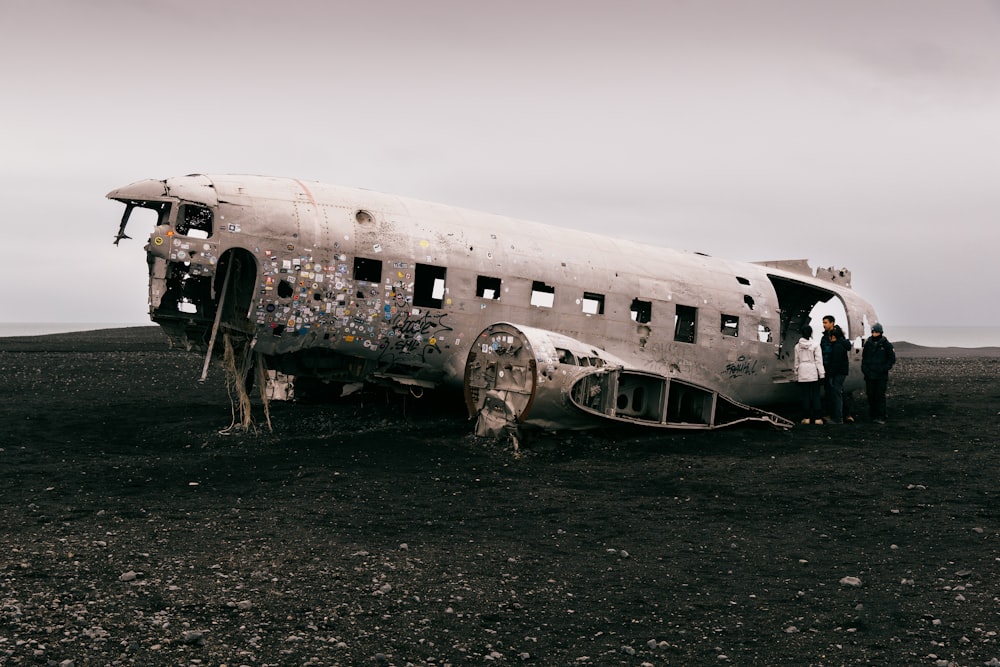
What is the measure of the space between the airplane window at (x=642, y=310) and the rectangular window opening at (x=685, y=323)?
2.57 ft

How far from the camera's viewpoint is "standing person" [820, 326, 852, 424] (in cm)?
1912

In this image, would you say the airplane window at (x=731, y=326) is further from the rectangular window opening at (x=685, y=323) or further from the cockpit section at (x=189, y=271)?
the cockpit section at (x=189, y=271)

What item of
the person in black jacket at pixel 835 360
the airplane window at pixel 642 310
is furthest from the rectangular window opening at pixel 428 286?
the person in black jacket at pixel 835 360

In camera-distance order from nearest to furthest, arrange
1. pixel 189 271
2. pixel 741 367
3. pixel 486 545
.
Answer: pixel 486 545 < pixel 189 271 < pixel 741 367

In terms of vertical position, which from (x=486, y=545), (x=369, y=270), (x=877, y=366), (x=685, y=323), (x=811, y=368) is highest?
(x=369, y=270)

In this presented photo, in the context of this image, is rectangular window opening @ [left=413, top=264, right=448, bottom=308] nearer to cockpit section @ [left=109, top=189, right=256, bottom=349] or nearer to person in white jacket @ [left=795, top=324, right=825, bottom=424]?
cockpit section @ [left=109, top=189, right=256, bottom=349]

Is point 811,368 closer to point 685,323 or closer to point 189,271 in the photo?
point 685,323

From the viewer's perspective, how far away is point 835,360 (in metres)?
19.2

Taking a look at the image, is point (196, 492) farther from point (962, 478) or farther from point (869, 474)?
point (962, 478)

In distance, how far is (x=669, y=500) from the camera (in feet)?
42.7

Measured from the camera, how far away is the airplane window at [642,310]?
1911cm

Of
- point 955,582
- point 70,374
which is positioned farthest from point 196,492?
point 70,374

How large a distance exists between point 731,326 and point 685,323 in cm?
131

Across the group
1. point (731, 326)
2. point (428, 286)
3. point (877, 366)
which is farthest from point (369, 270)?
point (877, 366)
